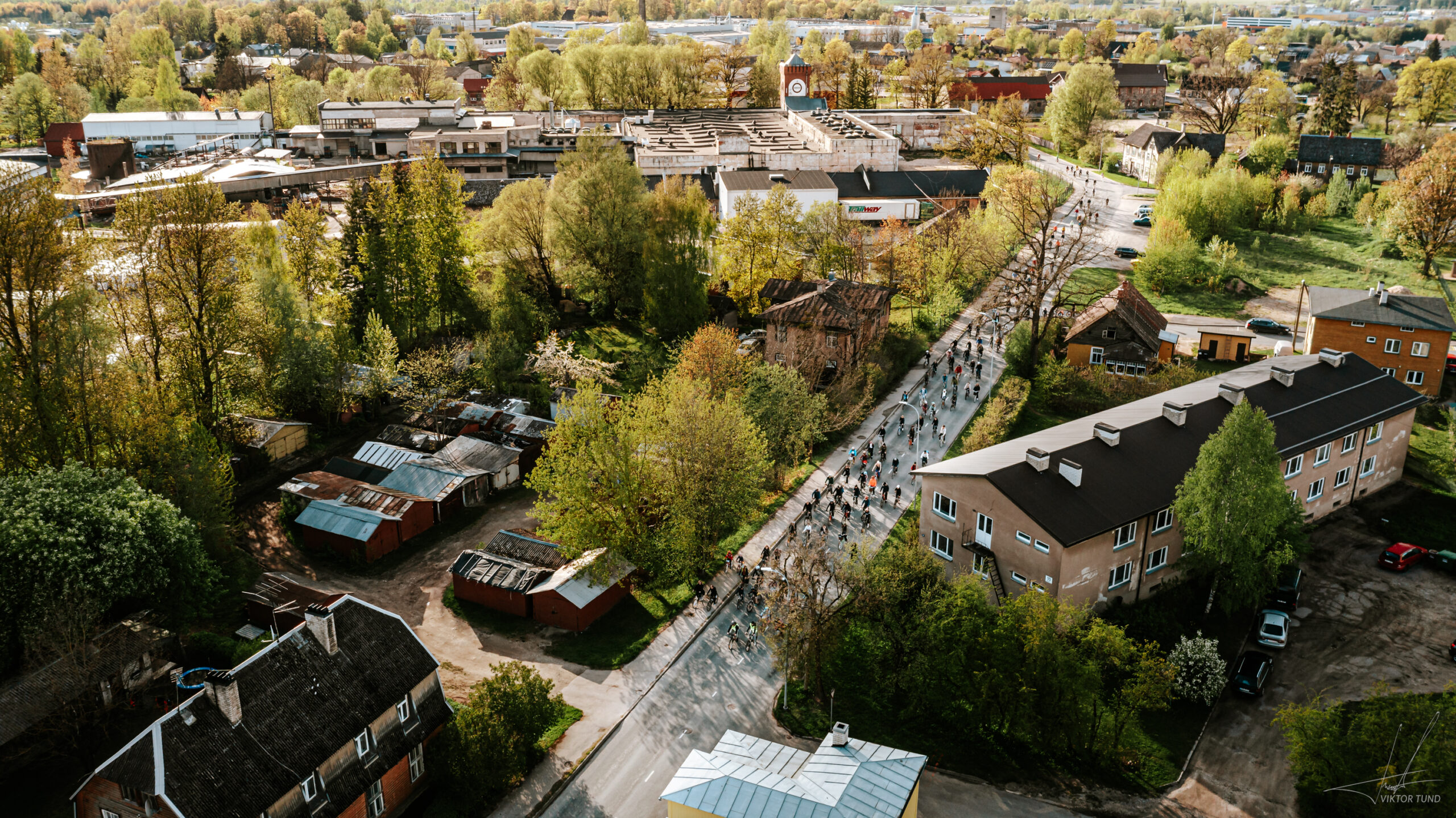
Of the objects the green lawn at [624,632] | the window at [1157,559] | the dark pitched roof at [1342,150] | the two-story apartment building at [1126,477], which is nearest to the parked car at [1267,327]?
the two-story apartment building at [1126,477]

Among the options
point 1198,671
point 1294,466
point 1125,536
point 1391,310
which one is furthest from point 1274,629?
point 1391,310

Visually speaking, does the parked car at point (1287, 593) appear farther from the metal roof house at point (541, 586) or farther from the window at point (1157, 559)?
the metal roof house at point (541, 586)

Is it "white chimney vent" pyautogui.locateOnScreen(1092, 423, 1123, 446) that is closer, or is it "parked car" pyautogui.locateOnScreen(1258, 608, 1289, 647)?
"parked car" pyautogui.locateOnScreen(1258, 608, 1289, 647)

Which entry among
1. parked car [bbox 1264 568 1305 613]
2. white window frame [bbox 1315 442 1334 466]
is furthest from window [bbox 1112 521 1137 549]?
white window frame [bbox 1315 442 1334 466]

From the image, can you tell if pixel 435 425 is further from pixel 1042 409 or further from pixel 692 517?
pixel 1042 409

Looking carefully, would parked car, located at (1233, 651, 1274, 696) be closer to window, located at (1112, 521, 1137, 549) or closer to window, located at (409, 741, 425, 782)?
window, located at (1112, 521, 1137, 549)

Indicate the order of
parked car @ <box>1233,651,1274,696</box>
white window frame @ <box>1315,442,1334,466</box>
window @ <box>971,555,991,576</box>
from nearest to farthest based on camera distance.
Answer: parked car @ <box>1233,651,1274,696</box>
window @ <box>971,555,991,576</box>
white window frame @ <box>1315,442,1334,466</box>
